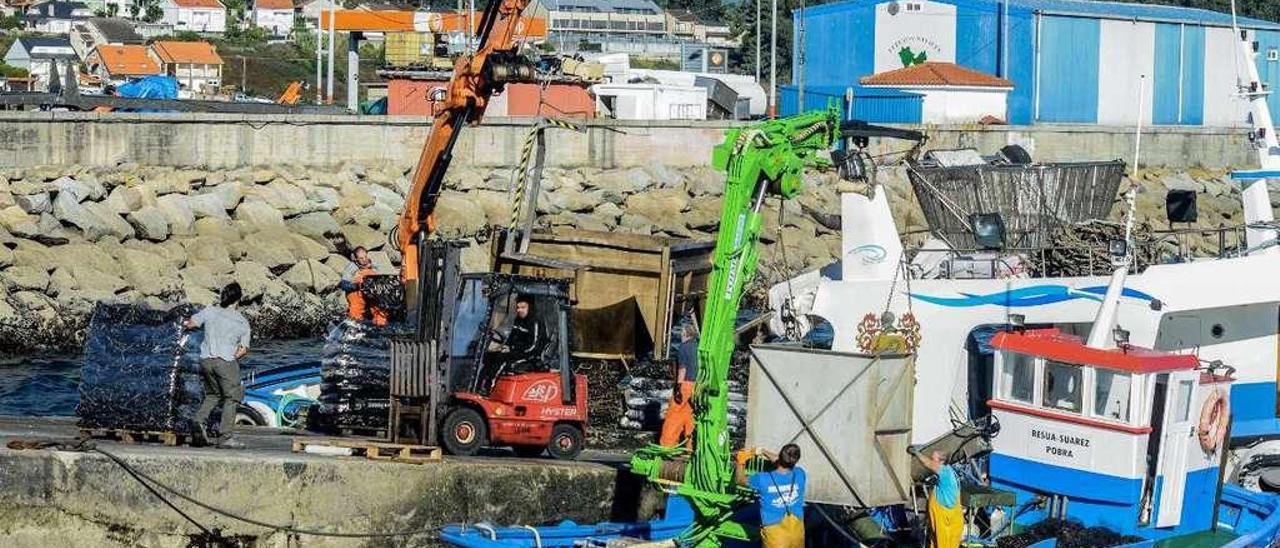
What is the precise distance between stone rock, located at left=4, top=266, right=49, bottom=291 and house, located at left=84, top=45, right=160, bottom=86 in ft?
164

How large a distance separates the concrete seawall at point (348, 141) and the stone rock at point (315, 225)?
450 cm

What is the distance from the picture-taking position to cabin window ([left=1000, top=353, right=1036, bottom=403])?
15.1 m

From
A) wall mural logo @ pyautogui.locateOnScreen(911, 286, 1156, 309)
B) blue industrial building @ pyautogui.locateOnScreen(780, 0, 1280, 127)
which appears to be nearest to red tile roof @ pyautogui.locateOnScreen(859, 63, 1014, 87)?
blue industrial building @ pyautogui.locateOnScreen(780, 0, 1280, 127)

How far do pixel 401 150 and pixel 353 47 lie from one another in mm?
9387

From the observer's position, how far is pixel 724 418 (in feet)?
48.6

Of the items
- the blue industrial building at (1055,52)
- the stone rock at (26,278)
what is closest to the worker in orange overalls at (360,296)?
the stone rock at (26,278)

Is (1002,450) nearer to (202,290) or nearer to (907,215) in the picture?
(202,290)

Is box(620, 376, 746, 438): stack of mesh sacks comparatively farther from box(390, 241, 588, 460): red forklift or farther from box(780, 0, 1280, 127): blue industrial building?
box(780, 0, 1280, 127): blue industrial building

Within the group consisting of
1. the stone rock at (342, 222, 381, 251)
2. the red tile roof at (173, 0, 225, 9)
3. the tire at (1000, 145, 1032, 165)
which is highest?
the red tile roof at (173, 0, 225, 9)

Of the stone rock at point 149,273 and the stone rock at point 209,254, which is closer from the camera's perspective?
the stone rock at point 149,273

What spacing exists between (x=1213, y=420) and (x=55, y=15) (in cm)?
11595

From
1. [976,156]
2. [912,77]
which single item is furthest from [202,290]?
[912,77]

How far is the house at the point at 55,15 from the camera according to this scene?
11612 centimetres

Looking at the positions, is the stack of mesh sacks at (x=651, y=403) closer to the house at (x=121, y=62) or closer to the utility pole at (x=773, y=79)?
the utility pole at (x=773, y=79)
